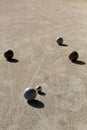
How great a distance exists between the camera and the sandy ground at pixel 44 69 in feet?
27.0

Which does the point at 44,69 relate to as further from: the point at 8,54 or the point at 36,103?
the point at 36,103

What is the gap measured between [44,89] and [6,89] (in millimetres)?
1165

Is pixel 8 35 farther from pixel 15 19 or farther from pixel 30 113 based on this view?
pixel 30 113

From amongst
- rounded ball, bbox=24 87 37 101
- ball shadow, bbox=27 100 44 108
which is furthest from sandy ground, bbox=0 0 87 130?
rounded ball, bbox=24 87 37 101

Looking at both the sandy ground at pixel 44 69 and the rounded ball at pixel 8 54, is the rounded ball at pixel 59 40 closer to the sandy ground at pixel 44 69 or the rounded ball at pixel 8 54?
the sandy ground at pixel 44 69

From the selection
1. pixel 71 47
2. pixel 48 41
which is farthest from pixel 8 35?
pixel 71 47

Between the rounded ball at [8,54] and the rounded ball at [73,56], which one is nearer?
the rounded ball at [73,56]

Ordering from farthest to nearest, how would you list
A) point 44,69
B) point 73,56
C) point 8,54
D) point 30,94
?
point 8,54 → point 73,56 → point 44,69 → point 30,94

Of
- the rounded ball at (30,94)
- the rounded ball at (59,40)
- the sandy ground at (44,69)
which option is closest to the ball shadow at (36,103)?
the sandy ground at (44,69)

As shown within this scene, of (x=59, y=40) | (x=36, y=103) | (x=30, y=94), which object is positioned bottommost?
(x=36, y=103)

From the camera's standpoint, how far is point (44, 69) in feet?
35.8

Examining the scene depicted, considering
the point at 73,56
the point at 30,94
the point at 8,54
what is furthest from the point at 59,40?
the point at 30,94

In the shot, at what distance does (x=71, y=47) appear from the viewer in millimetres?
12688

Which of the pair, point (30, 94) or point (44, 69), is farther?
point (44, 69)
